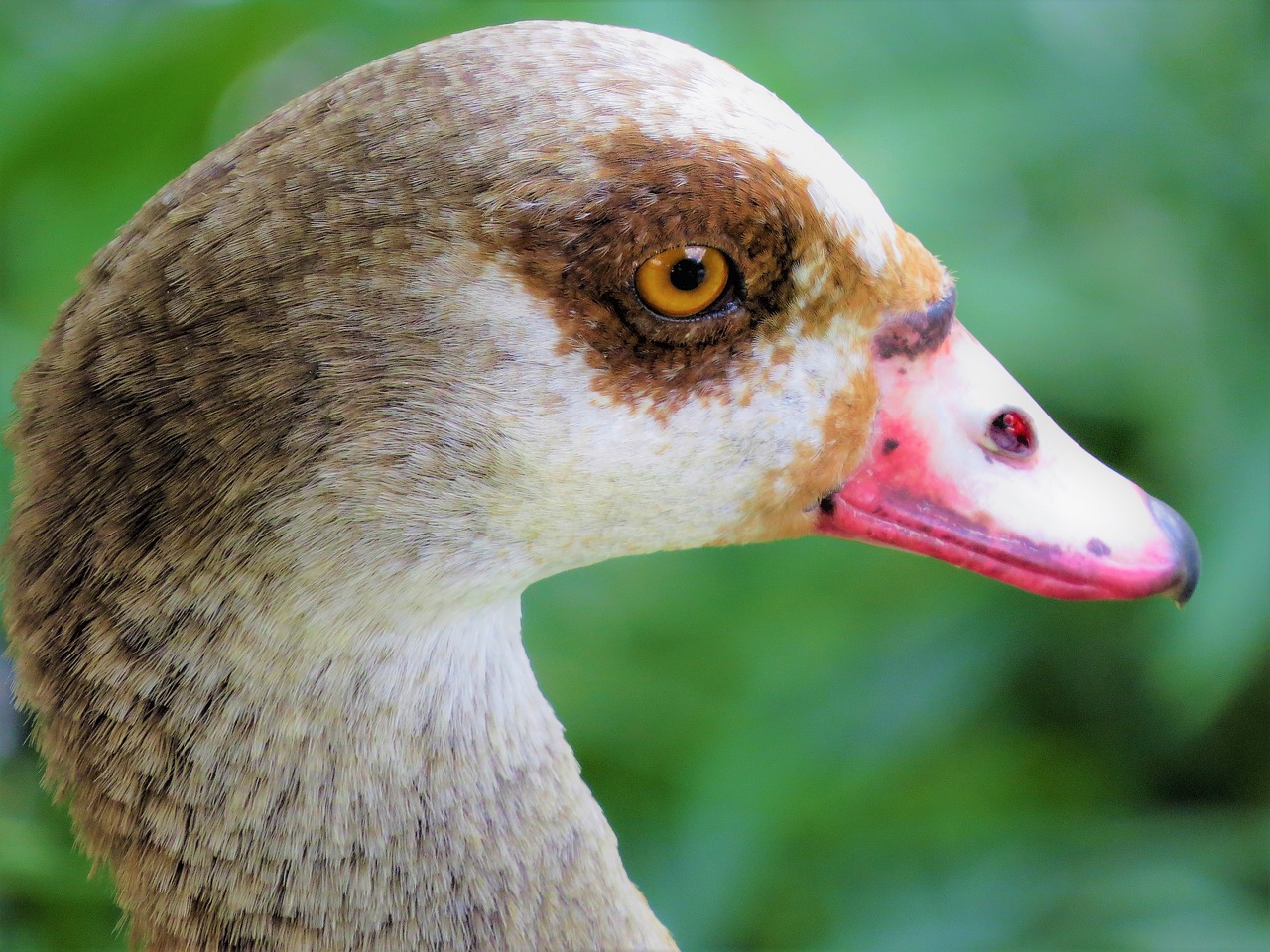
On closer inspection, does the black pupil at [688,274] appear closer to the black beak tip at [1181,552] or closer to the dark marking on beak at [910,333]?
the dark marking on beak at [910,333]

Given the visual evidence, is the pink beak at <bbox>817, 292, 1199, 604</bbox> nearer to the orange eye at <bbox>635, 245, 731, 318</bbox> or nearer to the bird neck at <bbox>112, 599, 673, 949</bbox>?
the orange eye at <bbox>635, 245, 731, 318</bbox>

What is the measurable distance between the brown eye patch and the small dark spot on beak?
35 centimetres

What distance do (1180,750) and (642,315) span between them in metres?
1.71

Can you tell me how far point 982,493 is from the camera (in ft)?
3.59

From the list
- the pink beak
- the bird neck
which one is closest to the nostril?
the pink beak

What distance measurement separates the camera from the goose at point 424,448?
35.4 inches

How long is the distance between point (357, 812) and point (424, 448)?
0.31m

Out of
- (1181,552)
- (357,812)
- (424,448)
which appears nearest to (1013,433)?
(1181,552)

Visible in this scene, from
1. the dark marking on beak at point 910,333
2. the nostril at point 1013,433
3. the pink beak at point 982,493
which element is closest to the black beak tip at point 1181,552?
the pink beak at point 982,493

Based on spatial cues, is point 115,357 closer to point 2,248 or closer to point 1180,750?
point 2,248

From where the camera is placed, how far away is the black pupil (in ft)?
3.13

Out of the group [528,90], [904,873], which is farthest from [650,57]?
[904,873]

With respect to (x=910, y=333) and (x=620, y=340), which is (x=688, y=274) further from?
(x=910, y=333)

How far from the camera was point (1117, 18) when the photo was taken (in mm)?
2248
